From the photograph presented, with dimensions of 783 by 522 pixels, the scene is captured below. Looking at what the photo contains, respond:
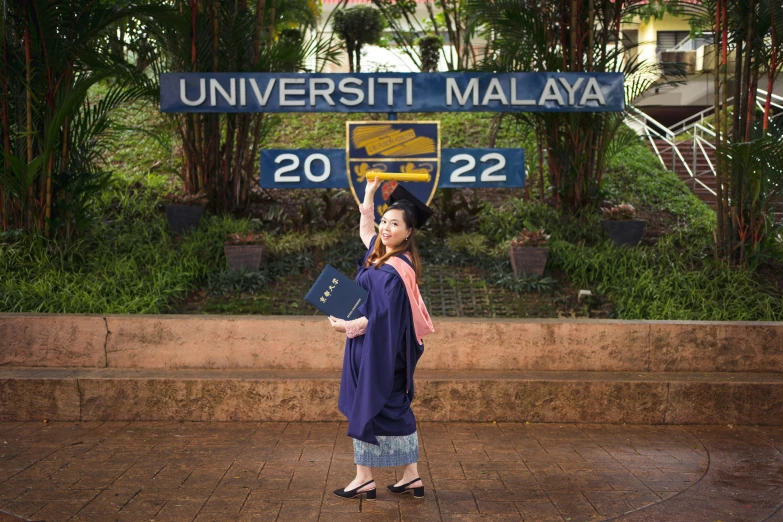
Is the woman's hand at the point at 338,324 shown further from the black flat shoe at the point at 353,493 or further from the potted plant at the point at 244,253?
the potted plant at the point at 244,253

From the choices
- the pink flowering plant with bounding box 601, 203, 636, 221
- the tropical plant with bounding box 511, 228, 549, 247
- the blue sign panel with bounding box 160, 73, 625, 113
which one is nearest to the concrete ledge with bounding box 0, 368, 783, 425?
the tropical plant with bounding box 511, 228, 549, 247

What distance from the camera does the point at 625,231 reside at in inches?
316

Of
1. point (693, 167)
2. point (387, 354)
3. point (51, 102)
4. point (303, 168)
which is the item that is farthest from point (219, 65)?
point (693, 167)

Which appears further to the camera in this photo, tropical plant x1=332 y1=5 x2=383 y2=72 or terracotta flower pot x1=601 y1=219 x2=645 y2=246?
tropical plant x1=332 y1=5 x2=383 y2=72

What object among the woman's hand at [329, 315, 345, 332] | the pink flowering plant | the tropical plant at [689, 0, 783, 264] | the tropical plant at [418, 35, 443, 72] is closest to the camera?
the woman's hand at [329, 315, 345, 332]

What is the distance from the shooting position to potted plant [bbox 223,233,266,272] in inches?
287

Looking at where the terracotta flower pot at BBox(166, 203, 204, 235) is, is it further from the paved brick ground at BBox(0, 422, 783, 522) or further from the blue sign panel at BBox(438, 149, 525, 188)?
the paved brick ground at BBox(0, 422, 783, 522)

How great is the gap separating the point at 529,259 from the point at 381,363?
3692 mm

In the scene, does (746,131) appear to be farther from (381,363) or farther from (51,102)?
(51,102)

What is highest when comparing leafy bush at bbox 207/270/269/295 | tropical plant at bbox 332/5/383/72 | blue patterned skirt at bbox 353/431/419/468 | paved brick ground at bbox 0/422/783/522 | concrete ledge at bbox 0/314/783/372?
tropical plant at bbox 332/5/383/72

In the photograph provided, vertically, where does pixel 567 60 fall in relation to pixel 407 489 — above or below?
above

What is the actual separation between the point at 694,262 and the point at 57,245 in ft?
19.0

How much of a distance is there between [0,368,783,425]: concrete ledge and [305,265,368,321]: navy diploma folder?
1745 millimetres

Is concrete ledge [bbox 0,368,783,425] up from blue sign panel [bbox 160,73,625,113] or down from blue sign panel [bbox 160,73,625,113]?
down
